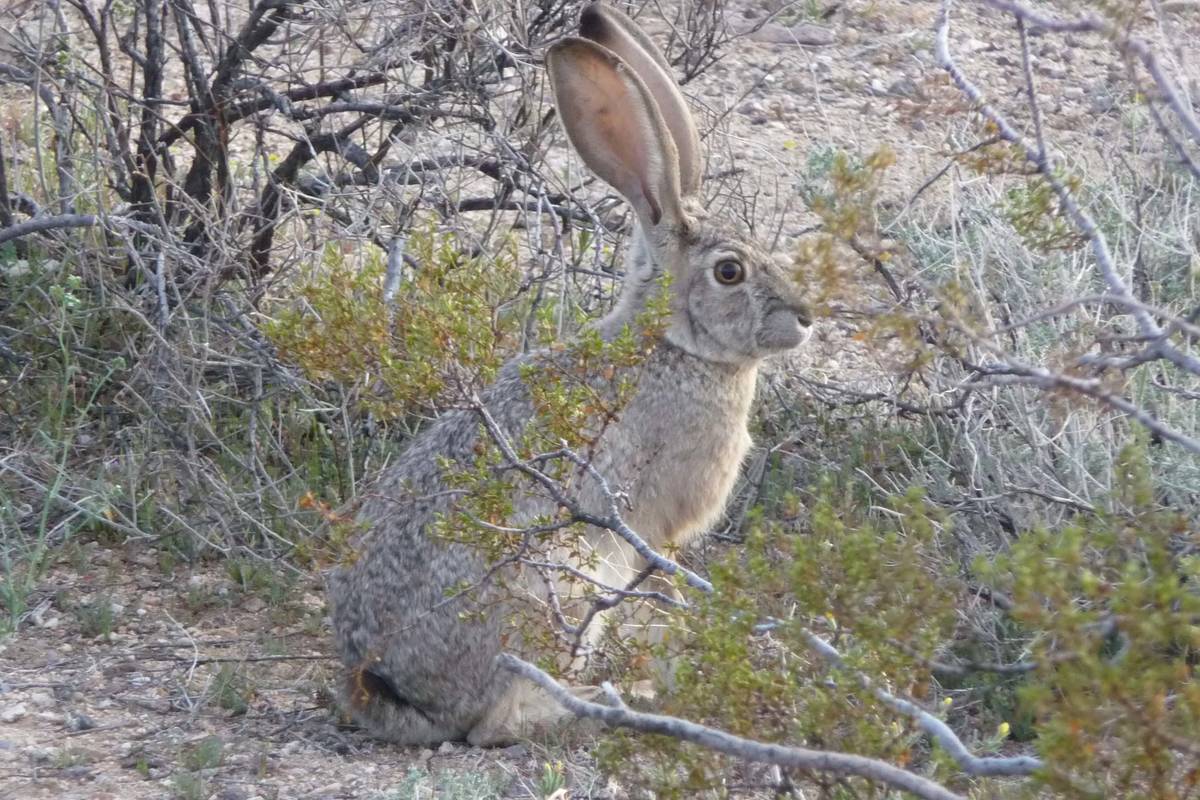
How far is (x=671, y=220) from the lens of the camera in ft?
15.4

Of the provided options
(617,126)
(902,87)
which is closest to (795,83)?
(902,87)

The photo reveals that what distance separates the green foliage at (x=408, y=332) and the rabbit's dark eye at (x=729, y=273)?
2.52 feet

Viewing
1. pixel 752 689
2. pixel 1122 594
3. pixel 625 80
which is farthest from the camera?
pixel 625 80

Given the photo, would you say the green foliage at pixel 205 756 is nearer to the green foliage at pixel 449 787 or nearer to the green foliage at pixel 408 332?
the green foliage at pixel 449 787

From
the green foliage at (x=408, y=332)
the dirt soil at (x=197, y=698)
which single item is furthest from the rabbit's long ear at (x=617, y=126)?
the dirt soil at (x=197, y=698)

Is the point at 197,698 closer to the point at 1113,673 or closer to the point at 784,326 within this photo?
the point at 784,326

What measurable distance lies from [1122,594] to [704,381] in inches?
97.6

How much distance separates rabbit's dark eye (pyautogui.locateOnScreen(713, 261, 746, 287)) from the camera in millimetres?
4617

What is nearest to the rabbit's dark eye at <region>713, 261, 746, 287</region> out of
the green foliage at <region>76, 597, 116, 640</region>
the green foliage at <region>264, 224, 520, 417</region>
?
the green foliage at <region>264, 224, 520, 417</region>

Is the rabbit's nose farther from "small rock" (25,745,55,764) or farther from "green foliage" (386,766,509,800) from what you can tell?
"small rock" (25,745,55,764)

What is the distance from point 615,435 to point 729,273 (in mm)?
571

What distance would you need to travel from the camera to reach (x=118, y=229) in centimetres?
525

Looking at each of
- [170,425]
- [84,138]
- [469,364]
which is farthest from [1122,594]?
[84,138]

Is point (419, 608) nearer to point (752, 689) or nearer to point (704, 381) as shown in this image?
point (704, 381)
